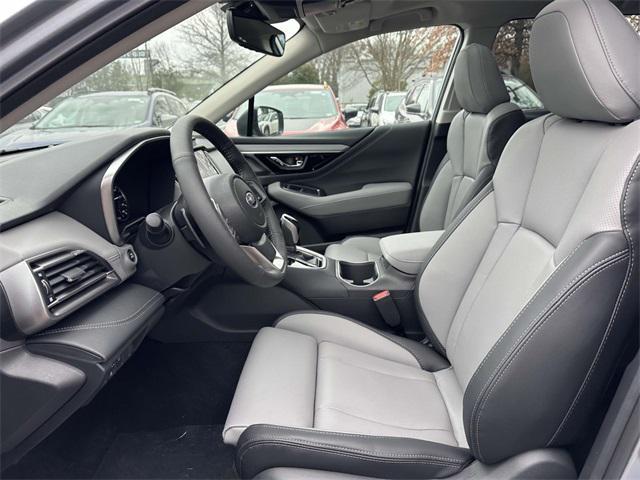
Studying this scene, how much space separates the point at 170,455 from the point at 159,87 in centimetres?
145

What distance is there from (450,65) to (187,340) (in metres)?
1.96

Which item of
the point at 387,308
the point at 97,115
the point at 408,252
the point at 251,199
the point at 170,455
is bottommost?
the point at 170,455

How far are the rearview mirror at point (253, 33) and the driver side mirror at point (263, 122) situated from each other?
29.7 inches

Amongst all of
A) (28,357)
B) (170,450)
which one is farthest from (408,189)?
(28,357)

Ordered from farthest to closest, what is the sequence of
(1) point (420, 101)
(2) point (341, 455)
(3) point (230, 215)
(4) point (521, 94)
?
1. (1) point (420, 101)
2. (4) point (521, 94)
3. (3) point (230, 215)
4. (2) point (341, 455)

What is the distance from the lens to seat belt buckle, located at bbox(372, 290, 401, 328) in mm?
1647

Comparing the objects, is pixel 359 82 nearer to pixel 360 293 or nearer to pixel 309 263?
pixel 309 263

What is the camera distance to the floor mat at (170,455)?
5.04ft

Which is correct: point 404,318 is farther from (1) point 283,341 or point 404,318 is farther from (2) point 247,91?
(2) point 247,91

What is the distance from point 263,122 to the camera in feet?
9.07

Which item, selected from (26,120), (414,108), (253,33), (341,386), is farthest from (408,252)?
(414,108)

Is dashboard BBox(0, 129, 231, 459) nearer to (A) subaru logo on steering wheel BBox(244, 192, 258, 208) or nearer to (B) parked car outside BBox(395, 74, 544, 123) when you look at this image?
(A) subaru logo on steering wheel BBox(244, 192, 258, 208)

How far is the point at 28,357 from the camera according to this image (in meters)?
1.02

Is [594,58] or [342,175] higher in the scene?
[594,58]
